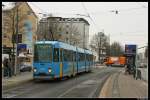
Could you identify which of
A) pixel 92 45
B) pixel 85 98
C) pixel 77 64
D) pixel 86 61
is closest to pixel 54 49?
pixel 77 64

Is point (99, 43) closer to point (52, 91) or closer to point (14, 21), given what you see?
point (14, 21)

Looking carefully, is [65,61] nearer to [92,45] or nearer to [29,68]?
[29,68]

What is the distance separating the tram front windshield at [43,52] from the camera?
33688mm

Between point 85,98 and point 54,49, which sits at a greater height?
point 54,49

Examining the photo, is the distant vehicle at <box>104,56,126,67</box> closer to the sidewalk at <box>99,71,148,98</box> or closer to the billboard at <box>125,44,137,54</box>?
the billboard at <box>125,44,137,54</box>

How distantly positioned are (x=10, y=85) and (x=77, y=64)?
51.2 feet

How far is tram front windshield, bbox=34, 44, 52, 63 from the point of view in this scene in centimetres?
3369

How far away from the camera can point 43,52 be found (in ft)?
111

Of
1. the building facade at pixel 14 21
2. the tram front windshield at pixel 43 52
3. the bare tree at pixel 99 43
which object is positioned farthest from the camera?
the bare tree at pixel 99 43

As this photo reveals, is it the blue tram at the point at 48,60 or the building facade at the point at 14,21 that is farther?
the building facade at the point at 14,21

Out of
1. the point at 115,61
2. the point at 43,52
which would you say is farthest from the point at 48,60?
the point at 115,61

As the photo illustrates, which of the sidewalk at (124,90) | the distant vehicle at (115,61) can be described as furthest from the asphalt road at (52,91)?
the distant vehicle at (115,61)

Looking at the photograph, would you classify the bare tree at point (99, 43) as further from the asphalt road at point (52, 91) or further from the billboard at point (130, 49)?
the asphalt road at point (52, 91)

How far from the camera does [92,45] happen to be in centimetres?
12975
